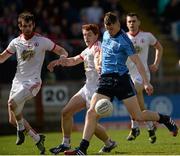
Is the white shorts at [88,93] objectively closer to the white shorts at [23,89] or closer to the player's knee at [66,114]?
the player's knee at [66,114]

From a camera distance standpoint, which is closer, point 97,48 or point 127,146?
point 97,48

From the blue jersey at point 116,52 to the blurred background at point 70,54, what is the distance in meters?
8.97

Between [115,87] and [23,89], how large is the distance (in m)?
1.97

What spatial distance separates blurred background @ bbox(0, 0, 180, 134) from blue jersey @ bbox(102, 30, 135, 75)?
8.97 meters

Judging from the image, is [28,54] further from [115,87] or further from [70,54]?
[70,54]

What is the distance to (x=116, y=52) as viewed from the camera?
1265 centimetres

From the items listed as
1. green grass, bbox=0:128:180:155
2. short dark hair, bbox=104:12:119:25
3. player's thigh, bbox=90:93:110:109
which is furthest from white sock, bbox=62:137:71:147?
short dark hair, bbox=104:12:119:25

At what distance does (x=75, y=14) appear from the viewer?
82.1 feet

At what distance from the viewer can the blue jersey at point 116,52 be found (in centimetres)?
1255

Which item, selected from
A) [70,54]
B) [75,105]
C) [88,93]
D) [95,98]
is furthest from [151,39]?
[70,54]

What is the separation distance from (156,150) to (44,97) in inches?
352

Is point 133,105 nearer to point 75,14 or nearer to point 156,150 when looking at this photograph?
point 156,150

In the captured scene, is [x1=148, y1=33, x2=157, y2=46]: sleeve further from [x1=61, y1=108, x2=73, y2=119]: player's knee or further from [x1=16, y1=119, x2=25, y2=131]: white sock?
[x1=16, y1=119, x2=25, y2=131]: white sock

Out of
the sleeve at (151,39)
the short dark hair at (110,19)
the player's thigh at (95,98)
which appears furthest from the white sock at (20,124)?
the sleeve at (151,39)
